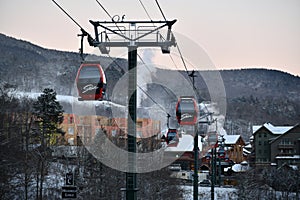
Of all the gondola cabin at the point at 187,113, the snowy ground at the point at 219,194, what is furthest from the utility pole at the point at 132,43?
the snowy ground at the point at 219,194

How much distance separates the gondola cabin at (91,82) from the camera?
15.0m

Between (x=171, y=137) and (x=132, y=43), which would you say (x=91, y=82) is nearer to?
(x=132, y=43)

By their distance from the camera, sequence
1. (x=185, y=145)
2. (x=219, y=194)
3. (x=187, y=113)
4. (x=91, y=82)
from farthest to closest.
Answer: (x=185, y=145)
(x=219, y=194)
(x=187, y=113)
(x=91, y=82)

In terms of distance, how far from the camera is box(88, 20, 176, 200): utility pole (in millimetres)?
14898

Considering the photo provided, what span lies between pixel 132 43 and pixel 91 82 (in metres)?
1.98

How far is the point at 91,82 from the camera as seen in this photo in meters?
15.0

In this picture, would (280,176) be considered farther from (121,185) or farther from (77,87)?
(77,87)

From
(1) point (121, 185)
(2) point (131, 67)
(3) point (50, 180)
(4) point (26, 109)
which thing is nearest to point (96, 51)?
(2) point (131, 67)

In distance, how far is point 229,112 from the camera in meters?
180

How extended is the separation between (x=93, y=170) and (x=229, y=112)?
471ft

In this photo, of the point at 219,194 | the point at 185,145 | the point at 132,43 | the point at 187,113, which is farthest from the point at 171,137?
the point at 185,145

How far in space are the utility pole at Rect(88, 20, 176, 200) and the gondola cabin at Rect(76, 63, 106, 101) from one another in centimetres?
90

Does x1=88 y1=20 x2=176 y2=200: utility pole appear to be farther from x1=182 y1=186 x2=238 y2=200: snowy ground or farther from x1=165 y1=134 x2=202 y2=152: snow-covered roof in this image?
x1=165 y1=134 x2=202 y2=152: snow-covered roof

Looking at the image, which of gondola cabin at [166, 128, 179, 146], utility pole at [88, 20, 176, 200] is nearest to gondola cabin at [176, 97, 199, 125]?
utility pole at [88, 20, 176, 200]
